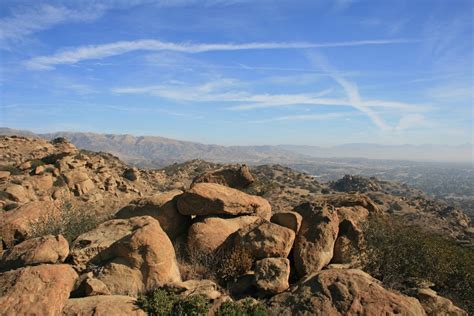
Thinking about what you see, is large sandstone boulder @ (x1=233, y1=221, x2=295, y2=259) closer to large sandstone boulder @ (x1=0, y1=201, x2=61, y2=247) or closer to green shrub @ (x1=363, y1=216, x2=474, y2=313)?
green shrub @ (x1=363, y1=216, x2=474, y2=313)

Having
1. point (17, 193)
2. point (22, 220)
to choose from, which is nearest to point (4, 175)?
point (17, 193)

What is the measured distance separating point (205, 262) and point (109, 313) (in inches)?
158

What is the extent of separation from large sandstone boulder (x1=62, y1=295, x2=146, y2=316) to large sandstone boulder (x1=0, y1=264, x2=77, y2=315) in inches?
10.2

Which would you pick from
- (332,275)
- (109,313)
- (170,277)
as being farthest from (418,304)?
(109,313)

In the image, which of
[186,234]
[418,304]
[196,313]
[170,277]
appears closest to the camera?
[196,313]

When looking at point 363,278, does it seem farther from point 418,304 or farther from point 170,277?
point 170,277

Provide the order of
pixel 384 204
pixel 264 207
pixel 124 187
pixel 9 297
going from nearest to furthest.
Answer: pixel 9 297 < pixel 264 207 < pixel 124 187 < pixel 384 204

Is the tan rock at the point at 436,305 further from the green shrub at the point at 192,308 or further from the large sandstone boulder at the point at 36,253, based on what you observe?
the large sandstone boulder at the point at 36,253

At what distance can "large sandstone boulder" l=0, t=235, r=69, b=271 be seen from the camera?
1094cm

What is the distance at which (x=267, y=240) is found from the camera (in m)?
12.7

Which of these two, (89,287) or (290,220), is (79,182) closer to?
(290,220)

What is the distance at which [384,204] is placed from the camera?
60.4 metres

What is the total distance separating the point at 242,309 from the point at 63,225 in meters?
8.69

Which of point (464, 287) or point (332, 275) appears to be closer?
point (332, 275)
